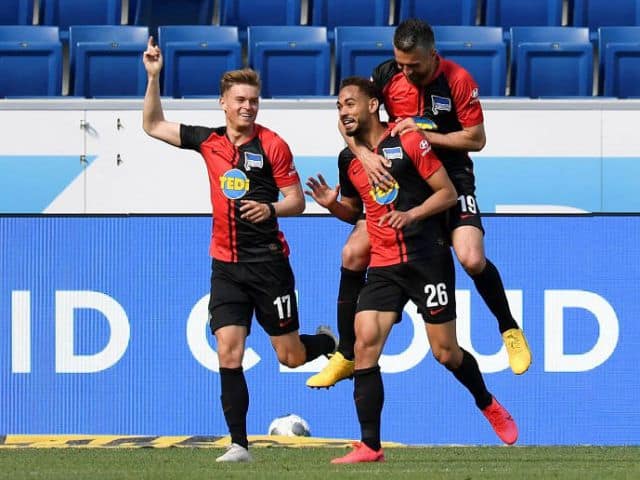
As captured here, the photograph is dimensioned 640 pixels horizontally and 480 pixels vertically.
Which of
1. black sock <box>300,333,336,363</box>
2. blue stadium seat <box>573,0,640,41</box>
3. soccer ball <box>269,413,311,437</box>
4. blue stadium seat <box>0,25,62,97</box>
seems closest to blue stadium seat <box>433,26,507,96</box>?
blue stadium seat <box>573,0,640,41</box>

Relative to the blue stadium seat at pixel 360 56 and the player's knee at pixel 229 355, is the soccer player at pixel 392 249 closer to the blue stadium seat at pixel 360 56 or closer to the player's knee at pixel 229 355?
the player's knee at pixel 229 355

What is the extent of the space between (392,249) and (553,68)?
599 centimetres

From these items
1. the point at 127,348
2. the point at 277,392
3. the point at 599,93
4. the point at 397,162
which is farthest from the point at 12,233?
the point at 599,93

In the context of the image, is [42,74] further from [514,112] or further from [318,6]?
[514,112]

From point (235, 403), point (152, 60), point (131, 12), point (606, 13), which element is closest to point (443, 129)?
point (152, 60)

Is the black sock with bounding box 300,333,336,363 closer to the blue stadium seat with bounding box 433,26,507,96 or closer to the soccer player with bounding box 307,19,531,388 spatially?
the soccer player with bounding box 307,19,531,388

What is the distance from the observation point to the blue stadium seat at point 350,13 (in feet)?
47.6

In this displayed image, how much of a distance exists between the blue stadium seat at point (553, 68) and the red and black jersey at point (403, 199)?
222 inches

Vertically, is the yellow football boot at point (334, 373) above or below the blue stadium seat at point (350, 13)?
below

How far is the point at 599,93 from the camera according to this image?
46.0 ft

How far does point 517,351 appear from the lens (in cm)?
855

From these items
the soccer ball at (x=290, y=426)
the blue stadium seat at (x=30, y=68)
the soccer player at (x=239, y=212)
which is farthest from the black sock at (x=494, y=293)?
the blue stadium seat at (x=30, y=68)

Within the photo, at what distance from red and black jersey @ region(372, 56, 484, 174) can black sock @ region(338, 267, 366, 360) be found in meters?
0.95

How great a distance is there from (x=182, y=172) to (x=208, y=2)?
11.2 feet
